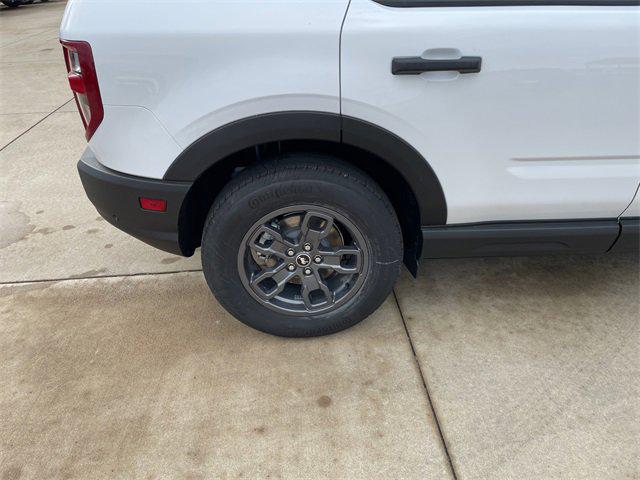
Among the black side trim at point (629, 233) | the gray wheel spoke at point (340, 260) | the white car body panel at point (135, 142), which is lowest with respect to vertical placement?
the gray wheel spoke at point (340, 260)

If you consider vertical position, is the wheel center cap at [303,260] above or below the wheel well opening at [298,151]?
below

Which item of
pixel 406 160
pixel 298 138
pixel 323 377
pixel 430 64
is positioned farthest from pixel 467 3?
pixel 323 377

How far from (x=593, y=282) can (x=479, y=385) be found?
111 centimetres

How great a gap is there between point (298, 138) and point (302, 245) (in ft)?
1.68

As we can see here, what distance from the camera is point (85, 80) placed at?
2.15 m

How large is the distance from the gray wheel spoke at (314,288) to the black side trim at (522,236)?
0.49 m

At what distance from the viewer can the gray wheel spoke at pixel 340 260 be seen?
247 cm

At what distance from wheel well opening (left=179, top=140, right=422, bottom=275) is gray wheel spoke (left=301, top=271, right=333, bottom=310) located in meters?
0.43

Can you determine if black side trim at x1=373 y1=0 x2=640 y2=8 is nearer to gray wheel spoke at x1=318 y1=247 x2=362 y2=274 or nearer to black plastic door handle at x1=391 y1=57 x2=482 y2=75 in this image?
black plastic door handle at x1=391 y1=57 x2=482 y2=75

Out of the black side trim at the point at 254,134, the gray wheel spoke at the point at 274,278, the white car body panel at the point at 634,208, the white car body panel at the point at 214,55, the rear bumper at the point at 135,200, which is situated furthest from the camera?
the gray wheel spoke at the point at 274,278

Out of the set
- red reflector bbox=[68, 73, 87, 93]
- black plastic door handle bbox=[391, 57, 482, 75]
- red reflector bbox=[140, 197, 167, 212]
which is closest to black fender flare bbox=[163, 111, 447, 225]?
red reflector bbox=[140, 197, 167, 212]

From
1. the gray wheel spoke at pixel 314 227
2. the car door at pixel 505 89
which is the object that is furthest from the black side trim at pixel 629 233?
the gray wheel spoke at pixel 314 227

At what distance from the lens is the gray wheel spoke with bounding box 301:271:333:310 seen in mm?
2553

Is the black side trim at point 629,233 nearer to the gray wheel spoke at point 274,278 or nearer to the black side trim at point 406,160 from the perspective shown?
the black side trim at point 406,160
